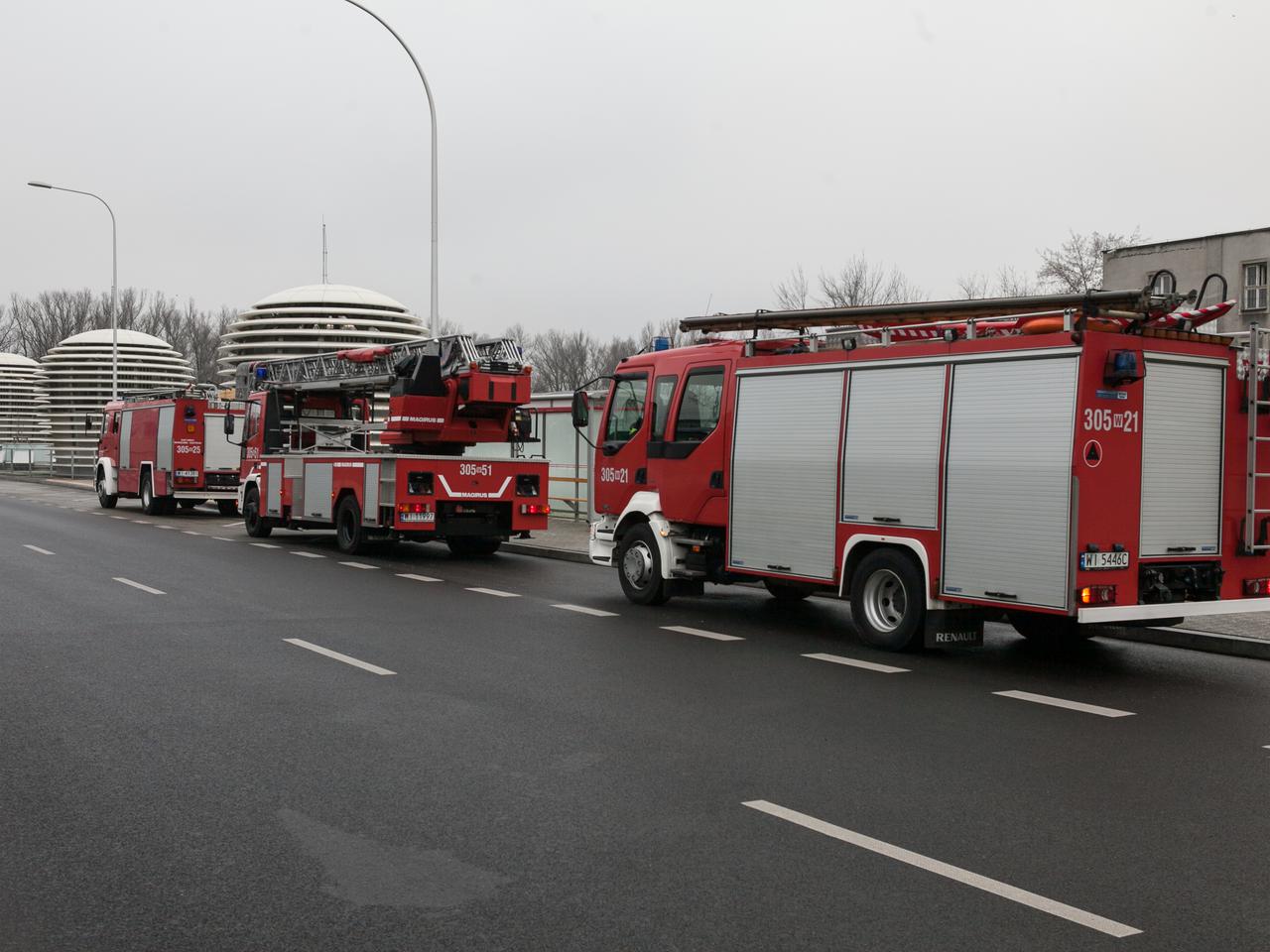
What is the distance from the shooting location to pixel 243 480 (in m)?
24.4

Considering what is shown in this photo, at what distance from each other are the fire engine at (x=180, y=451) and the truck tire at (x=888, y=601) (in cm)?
2156

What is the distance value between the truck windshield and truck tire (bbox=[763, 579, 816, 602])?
215 centimetres

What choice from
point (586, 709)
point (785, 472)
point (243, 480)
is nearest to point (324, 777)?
point (586, 709)

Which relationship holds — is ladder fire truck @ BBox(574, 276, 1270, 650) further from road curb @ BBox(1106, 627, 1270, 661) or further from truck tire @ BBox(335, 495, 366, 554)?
truck tire @ BBox(335, 495, 366, 554)

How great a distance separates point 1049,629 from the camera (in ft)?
35.3

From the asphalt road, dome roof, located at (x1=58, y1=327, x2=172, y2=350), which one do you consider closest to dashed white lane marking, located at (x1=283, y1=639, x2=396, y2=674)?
the asphalt road

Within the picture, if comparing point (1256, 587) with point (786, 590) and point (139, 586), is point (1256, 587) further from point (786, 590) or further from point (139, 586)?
point (139, 586)

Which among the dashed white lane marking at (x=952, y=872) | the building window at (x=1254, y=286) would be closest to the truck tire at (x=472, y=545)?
the dashed white lane marking at (x=952, y=872)

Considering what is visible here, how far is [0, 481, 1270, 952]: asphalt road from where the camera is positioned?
4324 mm

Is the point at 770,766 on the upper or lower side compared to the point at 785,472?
lower

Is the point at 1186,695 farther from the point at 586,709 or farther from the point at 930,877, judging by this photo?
the point at 930,877

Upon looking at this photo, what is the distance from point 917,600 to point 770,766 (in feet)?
12.5

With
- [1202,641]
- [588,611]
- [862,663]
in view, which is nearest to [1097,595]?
[862,663]

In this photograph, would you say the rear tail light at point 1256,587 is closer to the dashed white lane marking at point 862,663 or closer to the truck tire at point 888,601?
the truck tire at point 888,601
